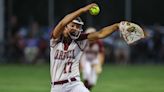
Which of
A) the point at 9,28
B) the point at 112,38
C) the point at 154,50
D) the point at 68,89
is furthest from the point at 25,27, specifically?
the point at 68,89

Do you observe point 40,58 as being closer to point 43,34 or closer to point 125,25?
point 43,34

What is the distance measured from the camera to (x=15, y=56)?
32.5m

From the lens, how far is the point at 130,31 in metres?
10.0

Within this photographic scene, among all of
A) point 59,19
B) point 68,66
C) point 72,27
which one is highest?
point 72,27

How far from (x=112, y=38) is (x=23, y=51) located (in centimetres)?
455

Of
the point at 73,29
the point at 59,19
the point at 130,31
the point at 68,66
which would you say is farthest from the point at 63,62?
the point at 59,19

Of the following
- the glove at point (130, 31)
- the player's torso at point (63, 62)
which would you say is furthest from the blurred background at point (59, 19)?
the glove at point (130, 31)

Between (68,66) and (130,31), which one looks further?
(68,66)

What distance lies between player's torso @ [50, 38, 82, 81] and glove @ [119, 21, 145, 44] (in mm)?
1040

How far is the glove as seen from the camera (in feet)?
32.7

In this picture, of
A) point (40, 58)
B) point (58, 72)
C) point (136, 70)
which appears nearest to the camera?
point (58, 72)

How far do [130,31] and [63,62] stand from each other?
4.29 feet

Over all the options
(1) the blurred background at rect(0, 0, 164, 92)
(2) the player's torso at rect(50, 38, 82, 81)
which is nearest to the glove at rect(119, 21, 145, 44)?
(2) the player's torso at rect(50, 38, 82, 81)

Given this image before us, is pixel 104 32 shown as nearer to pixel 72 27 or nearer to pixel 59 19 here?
pixel 72 27
